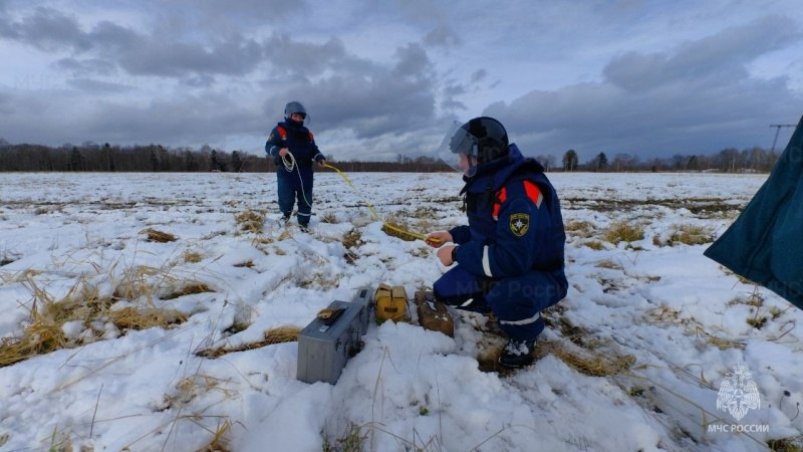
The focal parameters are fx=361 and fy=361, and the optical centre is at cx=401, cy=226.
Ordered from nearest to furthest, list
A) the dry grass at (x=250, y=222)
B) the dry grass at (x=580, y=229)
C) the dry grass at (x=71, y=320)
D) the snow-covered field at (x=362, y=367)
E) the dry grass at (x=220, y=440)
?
the dry grass at (x=220, y=440), the snow-covered field at (x=362, y=367), the dry grass at (x=71, y=320), the dry grass at (x=250, y=222), the dry grass at (x=580, y=229)

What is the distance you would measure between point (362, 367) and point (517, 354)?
3.58 feet

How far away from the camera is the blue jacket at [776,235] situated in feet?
5.02

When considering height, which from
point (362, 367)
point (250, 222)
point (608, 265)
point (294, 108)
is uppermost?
point (294, 108)

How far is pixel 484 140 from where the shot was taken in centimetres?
262

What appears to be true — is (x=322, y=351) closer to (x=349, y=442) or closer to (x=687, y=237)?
(x=349, y=442)

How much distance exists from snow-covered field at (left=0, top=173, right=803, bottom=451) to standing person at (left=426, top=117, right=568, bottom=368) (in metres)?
0.36

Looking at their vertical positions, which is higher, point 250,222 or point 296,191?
point 296,191

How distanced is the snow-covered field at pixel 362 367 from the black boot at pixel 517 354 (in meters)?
0.07

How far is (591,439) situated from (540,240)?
1.22 meters

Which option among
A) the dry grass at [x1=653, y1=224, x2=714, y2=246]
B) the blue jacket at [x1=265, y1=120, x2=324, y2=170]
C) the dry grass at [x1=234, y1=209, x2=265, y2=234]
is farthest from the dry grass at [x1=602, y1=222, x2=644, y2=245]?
the dry grass at [x1=234, y1=209, x2=265, y2=234]

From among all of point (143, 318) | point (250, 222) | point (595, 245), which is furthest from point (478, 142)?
point (250, 222)

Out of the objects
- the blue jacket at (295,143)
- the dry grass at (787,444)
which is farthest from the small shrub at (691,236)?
the blue jacket at (295,143)

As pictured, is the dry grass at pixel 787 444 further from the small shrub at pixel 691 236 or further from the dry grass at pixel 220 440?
the small shrub at pixel 691 236

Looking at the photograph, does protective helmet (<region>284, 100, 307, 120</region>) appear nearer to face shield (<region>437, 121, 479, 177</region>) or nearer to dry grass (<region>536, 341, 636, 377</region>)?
face shield (<region>437, 121, 479, 177</region>)
